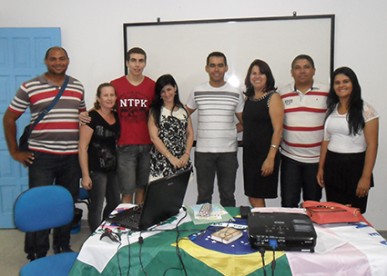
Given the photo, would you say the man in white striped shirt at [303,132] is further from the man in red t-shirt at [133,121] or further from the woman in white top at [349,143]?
the man in red t-shirt at [133,121]

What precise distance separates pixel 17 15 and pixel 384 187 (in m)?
3.91

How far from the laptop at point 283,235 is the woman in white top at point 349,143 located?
112cm

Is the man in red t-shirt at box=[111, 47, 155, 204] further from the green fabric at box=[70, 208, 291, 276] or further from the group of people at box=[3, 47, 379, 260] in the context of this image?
the green fabric at box=[70, 208, 291, 276]

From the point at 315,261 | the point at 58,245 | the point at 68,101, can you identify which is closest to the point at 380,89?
the point at 315,261

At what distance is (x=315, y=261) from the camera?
1432 mm

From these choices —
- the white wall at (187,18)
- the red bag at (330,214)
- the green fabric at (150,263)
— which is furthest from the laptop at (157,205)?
the white wall at (187,18)

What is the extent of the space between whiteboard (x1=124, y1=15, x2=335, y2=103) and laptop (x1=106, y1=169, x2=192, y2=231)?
1.90 meters

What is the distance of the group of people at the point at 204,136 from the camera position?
2559 mm

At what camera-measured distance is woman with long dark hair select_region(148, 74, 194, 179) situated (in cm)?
288

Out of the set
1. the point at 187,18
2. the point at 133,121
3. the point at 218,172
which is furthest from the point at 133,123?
the point at 187,18

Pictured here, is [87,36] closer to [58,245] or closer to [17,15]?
[17,15]

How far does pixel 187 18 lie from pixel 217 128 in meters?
1.19

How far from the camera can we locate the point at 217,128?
9.78ft

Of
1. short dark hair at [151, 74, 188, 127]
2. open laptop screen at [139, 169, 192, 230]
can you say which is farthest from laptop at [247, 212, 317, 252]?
short dark hair at [151, 74, 188, 127]
